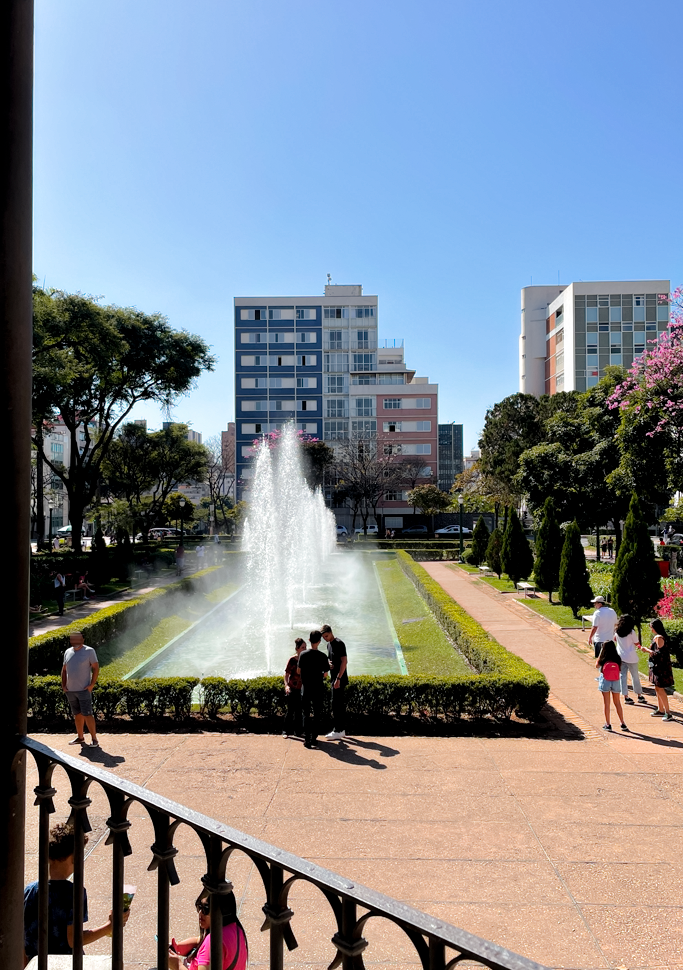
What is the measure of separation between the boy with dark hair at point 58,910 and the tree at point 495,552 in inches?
1043

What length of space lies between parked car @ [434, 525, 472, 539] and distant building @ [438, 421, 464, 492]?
237 ft

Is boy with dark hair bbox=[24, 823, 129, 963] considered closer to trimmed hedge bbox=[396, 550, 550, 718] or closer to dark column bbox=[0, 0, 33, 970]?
dark column bbox=[0, 0, 33, 970]

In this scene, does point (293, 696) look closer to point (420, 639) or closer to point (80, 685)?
point (80, 685)

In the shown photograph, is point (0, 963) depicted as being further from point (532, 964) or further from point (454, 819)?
point (454, 819)

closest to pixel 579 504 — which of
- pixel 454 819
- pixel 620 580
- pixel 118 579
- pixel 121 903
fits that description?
pixel 620 580

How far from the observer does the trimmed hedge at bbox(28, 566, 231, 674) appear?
41.2 feet

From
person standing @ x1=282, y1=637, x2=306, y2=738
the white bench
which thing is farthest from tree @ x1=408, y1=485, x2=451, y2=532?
the white bench

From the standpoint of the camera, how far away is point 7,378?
1963 millimetres

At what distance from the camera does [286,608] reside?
20.5 metres

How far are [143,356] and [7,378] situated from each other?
32.3 meters

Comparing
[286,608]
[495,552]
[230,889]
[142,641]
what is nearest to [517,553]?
[495,552]

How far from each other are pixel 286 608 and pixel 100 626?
6368mm

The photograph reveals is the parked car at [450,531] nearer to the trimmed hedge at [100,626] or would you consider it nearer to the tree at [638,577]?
the trimmed hedge at [100,626]

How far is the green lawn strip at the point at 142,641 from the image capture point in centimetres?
1358
